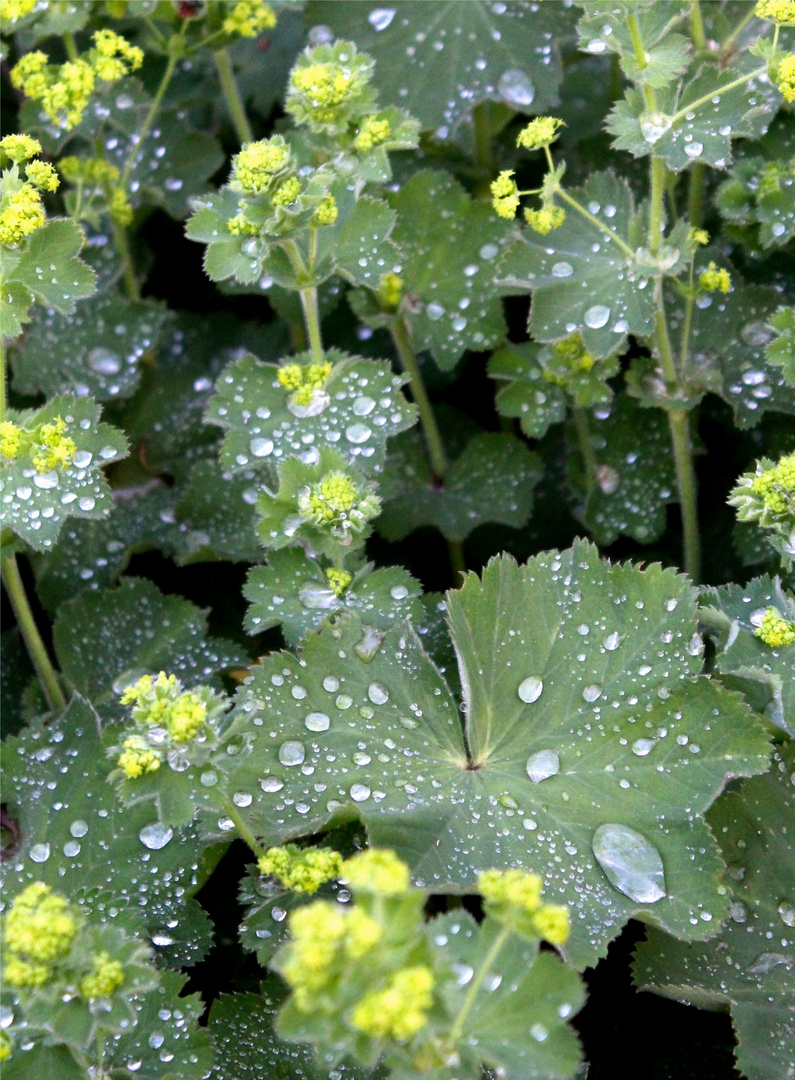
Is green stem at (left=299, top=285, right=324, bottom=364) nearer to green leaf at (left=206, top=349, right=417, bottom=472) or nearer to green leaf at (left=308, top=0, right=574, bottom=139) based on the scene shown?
green leaf at (left=206, top=349, right=417, bottom=472)

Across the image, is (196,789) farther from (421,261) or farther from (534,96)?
(534,96)

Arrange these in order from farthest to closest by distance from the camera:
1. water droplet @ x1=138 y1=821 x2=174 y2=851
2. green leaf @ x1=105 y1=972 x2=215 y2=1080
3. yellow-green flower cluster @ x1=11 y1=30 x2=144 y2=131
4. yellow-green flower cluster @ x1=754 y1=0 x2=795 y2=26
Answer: yellow-green flower cluster @ x1=11 y1=30 x2=144 y2=131 → water droplet @ x1=138 y1=821 x2=174 y2=851 → yellow-green flower cluster @ x1=754 y1=0 x2=795 y2=26 → green leaf @ x1=105 y1=972 x2=215 y2=1080

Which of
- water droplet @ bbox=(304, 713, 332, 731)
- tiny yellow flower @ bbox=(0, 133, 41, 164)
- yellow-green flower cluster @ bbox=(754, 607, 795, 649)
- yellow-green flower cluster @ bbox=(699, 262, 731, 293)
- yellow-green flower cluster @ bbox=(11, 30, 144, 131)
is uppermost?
tiny yellow flower @ bbox=(0, 133, 41, 164)

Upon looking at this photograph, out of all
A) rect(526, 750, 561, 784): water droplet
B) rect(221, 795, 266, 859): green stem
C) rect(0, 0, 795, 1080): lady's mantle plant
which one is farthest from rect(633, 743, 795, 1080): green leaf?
rect(221, 795, 266, 859): green stem

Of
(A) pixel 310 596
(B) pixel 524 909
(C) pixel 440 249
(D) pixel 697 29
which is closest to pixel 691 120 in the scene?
(D) pixel 697 29

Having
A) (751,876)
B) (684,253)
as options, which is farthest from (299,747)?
(684,253)

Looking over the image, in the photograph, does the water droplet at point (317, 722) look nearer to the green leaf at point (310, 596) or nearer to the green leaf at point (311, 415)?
the green leaf at point (310, 596)

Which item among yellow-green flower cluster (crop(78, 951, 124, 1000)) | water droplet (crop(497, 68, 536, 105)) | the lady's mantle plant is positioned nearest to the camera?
yellow-green flower cluster (crop(78, 951, 124, 1000))
